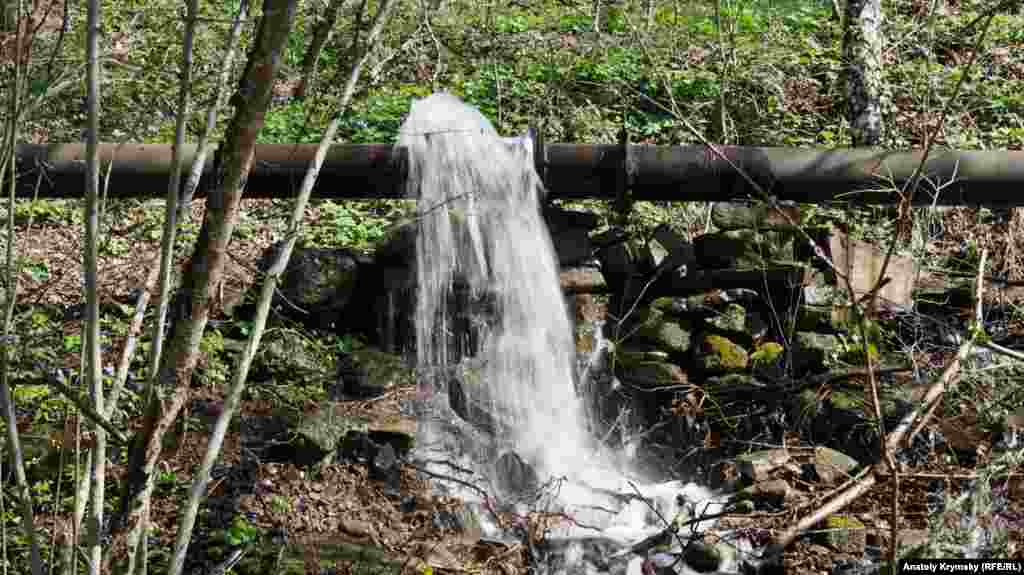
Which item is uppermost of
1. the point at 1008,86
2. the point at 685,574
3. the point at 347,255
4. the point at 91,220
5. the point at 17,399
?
the point at 1008,86

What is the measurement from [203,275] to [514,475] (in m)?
3.49

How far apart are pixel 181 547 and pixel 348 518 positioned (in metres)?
2.76

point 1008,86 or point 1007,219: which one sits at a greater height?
point 1008,86

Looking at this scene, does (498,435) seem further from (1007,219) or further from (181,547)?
(1007,219)

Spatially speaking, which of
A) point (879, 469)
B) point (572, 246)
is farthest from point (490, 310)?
point (879, 469)

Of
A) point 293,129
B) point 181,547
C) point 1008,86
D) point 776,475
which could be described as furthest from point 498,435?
point 1008,86

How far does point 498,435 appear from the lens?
6.45 metres

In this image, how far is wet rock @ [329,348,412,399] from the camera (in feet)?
21.3

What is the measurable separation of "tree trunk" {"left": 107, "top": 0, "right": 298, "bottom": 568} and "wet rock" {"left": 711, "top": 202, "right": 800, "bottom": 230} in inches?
196

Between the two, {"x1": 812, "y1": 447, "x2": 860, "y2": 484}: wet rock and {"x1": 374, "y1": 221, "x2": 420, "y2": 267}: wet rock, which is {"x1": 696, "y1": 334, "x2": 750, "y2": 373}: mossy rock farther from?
{"x1": 374, "y1": 221, "x2": 420, "y2": 267}: wet rock

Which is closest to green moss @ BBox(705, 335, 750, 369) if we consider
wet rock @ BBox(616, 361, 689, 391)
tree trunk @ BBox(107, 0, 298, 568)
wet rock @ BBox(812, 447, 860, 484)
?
wet rock @ BBox(616, 361, 689, 391)

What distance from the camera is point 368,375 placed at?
654cm

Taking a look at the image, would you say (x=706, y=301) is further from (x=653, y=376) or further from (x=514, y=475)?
(x=514, y=475)

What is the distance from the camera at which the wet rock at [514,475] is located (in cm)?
605
